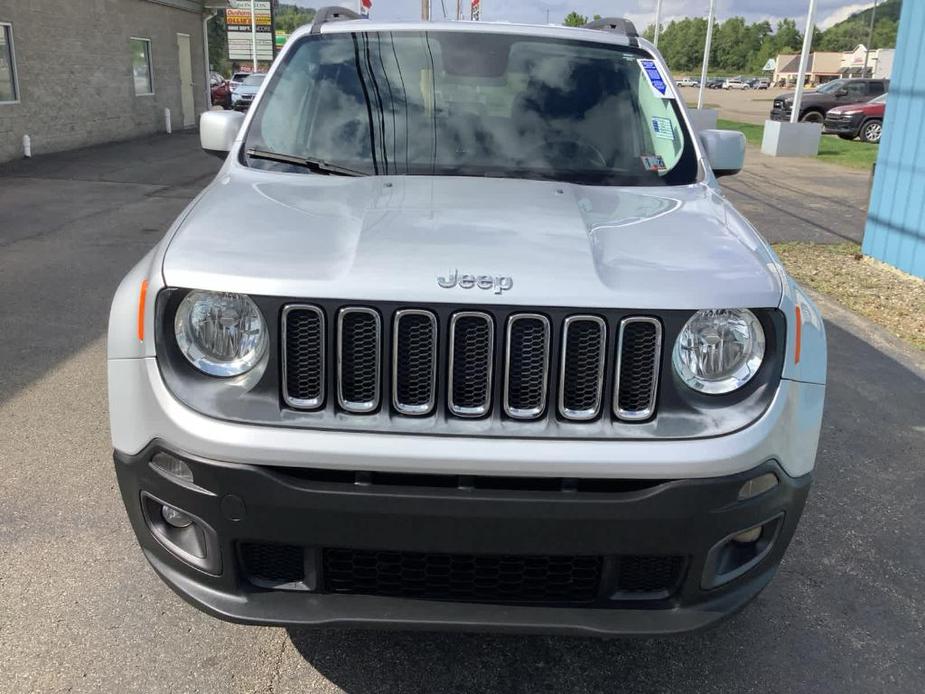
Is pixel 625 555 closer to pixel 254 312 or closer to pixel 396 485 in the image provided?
pixel 396 485

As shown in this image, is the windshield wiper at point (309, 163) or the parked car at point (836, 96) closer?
the windshield wiper at point (309, 163)

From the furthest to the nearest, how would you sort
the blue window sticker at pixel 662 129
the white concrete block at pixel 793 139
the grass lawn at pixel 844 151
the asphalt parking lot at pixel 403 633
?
the white concrete block at pixel 793 139 → the grass lawn at pixel 844 151 → the blue window sticker at pixel 662 129 → the asphalt parking lot at pixel 403 633

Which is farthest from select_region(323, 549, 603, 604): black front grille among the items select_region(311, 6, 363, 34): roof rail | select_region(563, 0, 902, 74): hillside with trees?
select_region(563, 0, 902, 74): hillside with trees

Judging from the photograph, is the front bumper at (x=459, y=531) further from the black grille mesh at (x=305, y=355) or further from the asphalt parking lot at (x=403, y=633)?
the asphalt parking lot at (x=403, y=633)

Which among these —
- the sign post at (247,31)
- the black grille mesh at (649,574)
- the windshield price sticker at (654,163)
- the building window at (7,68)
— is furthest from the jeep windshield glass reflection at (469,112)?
the sign post at (247,31)

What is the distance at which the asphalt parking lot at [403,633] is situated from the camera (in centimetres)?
271

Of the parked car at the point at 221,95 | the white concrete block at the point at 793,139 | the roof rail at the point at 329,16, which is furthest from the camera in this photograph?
the parked car at the point at 221,95

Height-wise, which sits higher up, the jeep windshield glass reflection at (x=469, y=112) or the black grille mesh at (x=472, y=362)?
the jeep windshield glass reflection at (x=469, y=112)

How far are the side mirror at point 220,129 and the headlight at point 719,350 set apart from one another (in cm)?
224

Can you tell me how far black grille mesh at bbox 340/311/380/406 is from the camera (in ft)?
7.18

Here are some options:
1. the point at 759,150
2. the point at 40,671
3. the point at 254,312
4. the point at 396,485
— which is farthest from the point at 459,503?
the point at 759,150

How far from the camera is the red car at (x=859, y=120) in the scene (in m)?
26.3

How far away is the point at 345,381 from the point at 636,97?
2195mm

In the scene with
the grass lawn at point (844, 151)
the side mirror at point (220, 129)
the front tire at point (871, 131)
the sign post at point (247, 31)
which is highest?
the sign post at point (247, 31)
